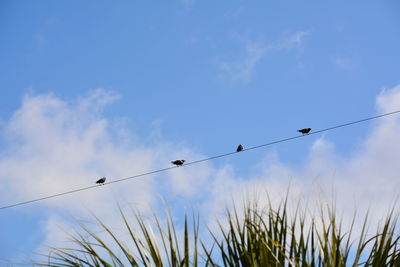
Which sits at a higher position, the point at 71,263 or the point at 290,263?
the point at 71,263

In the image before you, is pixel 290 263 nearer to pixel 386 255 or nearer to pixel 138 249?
pixel 386 255

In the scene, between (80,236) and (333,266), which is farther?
(80,236)

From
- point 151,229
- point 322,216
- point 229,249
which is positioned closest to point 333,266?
point 322,216

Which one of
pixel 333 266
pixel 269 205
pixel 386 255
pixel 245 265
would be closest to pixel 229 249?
pixel 245 265

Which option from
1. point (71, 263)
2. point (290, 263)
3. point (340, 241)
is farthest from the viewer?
point (71, 263)

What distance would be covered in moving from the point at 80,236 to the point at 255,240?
5.26 feet

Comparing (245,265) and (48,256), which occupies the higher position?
(48,256)

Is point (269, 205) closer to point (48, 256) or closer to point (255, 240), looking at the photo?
point (255, 240)

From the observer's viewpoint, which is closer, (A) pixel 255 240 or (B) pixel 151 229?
(A) pixel 255 240

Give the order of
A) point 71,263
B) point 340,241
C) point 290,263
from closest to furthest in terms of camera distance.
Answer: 1. point 290,263
2. point 340,241
3. point 71,263

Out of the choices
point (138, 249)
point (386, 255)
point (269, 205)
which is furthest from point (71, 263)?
point (386, 255)

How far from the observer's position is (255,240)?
4.46 metres

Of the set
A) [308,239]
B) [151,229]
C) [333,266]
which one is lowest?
[333,266]

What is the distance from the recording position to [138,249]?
4668 millimetres
